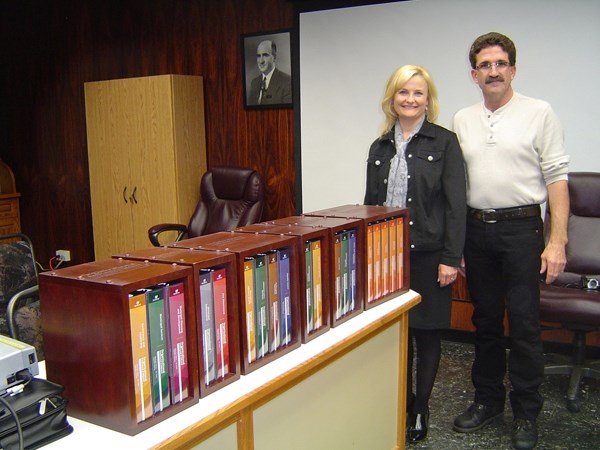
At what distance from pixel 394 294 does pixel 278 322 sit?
2.15 ft

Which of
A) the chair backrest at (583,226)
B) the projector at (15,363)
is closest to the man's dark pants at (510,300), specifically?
the chair backrest at (583,226)

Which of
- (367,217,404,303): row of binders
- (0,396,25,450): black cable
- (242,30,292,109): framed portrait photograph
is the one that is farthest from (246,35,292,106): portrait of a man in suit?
(0,396,25,450): black cable

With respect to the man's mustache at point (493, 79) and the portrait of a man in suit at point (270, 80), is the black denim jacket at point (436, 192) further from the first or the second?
the portrait of a man in suit at point (270, 80)

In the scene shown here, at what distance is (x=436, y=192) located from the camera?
231 cm

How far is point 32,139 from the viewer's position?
5527 mm

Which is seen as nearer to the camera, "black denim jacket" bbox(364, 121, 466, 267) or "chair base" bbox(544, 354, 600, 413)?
"black denim jacket" bbox(364, 121, 466, 267)

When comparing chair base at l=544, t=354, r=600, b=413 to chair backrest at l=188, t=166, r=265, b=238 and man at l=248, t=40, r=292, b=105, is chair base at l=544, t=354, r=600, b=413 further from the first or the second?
man at l=248, t=40, r=292, b=105

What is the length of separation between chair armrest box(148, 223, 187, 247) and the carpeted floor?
1.92m

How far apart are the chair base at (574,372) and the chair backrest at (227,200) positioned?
6.44ft

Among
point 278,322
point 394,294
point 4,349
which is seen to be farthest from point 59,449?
point 394,294

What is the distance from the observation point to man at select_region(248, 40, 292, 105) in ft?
13.7

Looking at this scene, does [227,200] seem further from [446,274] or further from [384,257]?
[384,257]

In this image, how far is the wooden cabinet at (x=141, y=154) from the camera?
4273 mm

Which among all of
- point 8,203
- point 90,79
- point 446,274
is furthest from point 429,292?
point 8,203
